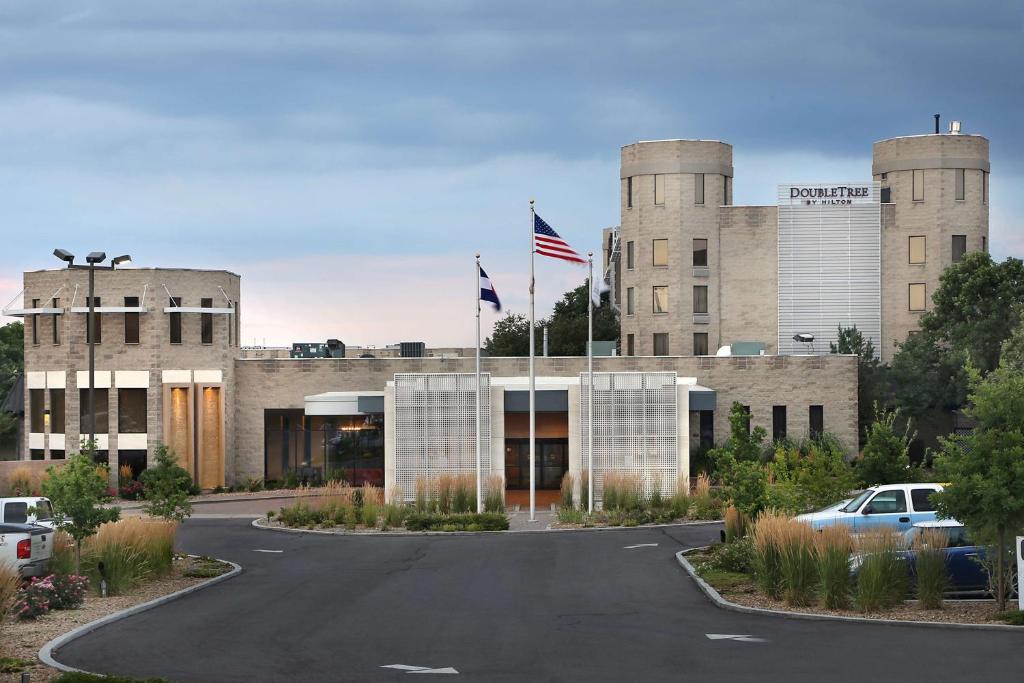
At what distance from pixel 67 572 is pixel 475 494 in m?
19.3

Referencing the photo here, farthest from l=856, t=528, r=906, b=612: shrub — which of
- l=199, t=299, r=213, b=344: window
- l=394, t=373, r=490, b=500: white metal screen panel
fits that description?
l=199, t=299, r=213, b=344: window

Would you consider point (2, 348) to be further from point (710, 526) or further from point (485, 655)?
point (485, 655)

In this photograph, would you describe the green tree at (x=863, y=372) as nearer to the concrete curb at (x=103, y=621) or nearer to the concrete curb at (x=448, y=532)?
the concrete curb at (x=448, y=532)

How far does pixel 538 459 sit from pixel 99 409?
18.2 m

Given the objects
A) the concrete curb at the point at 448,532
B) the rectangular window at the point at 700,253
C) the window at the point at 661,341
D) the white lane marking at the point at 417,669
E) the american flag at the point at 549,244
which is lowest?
the concrete curb at the point at 448,532

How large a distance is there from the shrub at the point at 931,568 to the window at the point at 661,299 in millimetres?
55829

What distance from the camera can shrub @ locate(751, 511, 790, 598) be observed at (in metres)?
23.7

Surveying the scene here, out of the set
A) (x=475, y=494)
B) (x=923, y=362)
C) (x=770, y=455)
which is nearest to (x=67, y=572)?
(x=475, y=494)

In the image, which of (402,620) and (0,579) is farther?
(402,620)

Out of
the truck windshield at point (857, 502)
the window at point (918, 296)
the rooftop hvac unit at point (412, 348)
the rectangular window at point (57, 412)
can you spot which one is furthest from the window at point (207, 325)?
the window at point (918, 296)

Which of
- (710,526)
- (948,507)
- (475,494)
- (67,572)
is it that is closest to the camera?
(948,507)

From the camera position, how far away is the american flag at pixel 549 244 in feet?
135

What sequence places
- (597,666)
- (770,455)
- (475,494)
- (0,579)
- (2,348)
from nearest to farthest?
(597,666), (0,579), (475,494), (770,455), (2,348)

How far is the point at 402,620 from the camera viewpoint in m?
22.1
